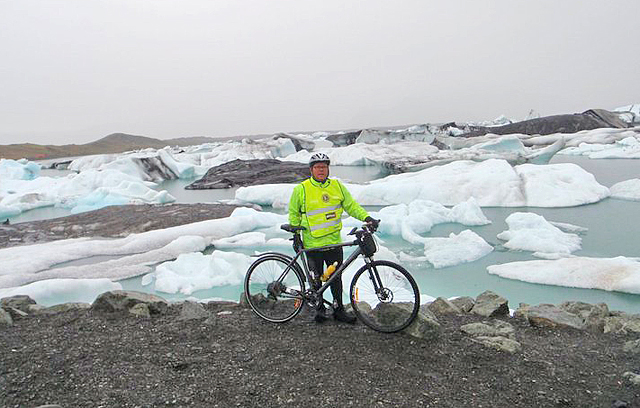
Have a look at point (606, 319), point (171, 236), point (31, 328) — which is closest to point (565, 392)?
point (606, 319)

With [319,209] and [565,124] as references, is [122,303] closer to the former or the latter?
[319,209]

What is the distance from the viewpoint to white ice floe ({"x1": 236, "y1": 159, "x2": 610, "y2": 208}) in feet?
43.7

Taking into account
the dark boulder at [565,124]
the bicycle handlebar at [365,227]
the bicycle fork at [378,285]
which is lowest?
the bicycle fork at [378,285]

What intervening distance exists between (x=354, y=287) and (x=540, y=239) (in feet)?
21.5

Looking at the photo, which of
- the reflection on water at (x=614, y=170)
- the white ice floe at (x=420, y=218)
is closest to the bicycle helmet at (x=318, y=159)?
the white ice floe at (x=420, y=218)

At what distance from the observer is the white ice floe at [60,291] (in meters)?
6.09

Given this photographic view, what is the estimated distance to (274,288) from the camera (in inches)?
141

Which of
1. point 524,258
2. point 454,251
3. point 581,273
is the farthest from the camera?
point 454,251

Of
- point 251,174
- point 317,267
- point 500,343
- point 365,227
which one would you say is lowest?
point 500,343

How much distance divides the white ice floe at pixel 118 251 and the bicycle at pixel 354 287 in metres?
5.25

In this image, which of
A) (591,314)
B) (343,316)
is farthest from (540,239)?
(343,316)

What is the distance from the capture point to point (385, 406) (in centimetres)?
233

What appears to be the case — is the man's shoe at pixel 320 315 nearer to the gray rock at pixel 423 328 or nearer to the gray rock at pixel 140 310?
the gray rock at pixel 423 328

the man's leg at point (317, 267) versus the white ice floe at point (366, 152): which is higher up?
the white ice floe at point (366, 152)
